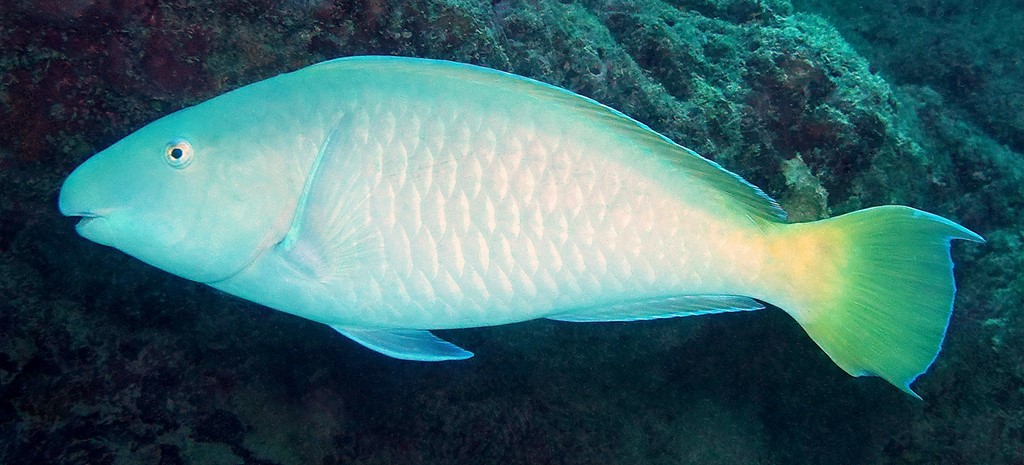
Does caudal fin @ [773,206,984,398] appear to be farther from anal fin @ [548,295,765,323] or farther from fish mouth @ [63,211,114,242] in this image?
fish mouth @ [63,211,114,242]

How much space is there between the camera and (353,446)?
8.39ft

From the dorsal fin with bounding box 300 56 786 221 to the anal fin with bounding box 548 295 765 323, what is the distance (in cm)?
31

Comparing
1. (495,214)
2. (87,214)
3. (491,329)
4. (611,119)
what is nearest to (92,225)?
(87,214)

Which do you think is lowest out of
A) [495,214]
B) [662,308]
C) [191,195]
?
[662,308]

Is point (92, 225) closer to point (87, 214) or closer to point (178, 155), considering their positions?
point (87, 214)

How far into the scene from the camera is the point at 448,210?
4.82 feet

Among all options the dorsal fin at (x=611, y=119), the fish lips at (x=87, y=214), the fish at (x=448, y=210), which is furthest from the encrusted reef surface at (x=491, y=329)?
the fish lips at (x=87, y=214)

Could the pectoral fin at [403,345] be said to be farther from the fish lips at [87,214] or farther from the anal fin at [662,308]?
the fish lips at [87,214]

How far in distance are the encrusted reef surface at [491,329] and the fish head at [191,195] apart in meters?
0.92

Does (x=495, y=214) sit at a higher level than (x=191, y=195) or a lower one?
lower

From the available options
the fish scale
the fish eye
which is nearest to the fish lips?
the fish eye

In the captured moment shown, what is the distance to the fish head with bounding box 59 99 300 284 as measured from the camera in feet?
4.88

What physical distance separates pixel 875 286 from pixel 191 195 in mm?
2133

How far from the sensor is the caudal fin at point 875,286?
156 centimetres
